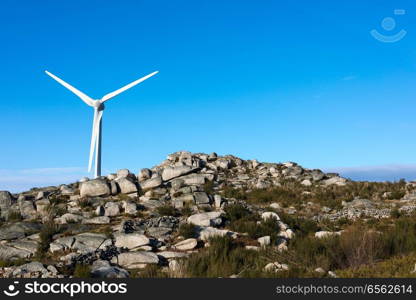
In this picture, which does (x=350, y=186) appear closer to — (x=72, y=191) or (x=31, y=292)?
(x=72, y=191)

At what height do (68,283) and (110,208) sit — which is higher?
(110,208)

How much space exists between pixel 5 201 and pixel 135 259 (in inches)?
941

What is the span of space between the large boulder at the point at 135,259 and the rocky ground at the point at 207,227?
51 millimetres

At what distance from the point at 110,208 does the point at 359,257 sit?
68.1 feet

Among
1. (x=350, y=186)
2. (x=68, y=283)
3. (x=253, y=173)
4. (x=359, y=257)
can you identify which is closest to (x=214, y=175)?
(x=253, y=173)

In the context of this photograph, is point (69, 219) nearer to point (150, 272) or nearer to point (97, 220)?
point (97, 220)

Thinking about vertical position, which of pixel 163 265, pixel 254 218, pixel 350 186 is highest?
pixel 350 186

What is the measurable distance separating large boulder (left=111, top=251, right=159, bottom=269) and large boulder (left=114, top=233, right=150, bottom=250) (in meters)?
2.22

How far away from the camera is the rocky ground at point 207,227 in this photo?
18.6m

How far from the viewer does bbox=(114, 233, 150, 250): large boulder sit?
24411mm

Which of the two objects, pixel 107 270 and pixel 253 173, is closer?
pixel 107 270

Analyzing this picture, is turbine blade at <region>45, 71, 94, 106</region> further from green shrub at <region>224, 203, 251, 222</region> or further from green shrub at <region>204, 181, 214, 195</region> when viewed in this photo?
green shrub at <region>224, 203, 251, 222</region>

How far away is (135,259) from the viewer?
21.5 metres

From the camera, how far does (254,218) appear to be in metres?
30.2
